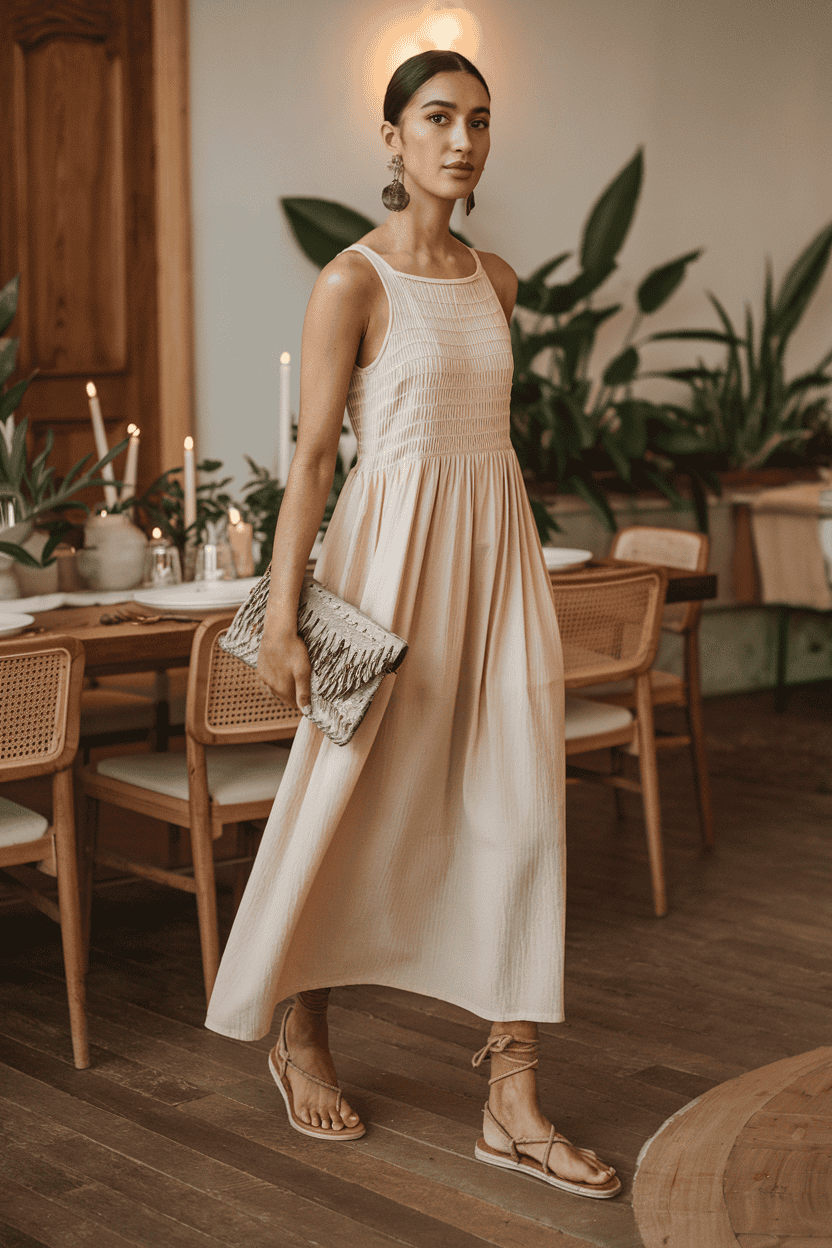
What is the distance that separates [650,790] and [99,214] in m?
2.64

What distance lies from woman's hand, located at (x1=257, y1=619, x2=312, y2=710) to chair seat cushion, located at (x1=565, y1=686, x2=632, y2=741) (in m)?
1.23

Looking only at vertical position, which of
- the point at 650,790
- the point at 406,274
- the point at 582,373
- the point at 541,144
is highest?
the point at 541,144

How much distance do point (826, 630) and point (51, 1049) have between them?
14.3 ft

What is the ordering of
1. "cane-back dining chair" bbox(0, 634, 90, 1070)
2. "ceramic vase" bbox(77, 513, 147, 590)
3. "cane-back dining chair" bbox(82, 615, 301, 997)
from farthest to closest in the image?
"ceramic vase" bbox(77, 513, 147, 590), "cane-back dining chair" bbox(82, 615, 301, 997), "cane-back dining chair" bbox(0, 634, 90, 1070)

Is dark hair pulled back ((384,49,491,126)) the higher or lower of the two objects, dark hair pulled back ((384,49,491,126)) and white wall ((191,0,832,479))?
the lower

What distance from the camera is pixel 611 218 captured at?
5.25 metres

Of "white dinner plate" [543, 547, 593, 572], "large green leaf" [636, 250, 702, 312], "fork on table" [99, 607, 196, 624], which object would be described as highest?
"large green leaf" [636, 250, 702, 312]

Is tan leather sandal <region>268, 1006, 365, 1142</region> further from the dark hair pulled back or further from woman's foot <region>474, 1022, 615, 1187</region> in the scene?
the dark hair pulled back

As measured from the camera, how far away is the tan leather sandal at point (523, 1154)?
185 cm

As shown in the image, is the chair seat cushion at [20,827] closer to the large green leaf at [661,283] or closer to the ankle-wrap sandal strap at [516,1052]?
the ankle-wrap sandal strap at [516,1052]

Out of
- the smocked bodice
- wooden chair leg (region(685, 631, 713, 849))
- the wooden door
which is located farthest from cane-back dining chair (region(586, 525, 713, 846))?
Result: the wooden door

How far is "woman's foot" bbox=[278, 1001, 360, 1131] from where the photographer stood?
6.66ft

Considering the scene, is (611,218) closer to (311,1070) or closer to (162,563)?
(162,563)

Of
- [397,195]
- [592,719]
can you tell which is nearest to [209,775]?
[592,719]
